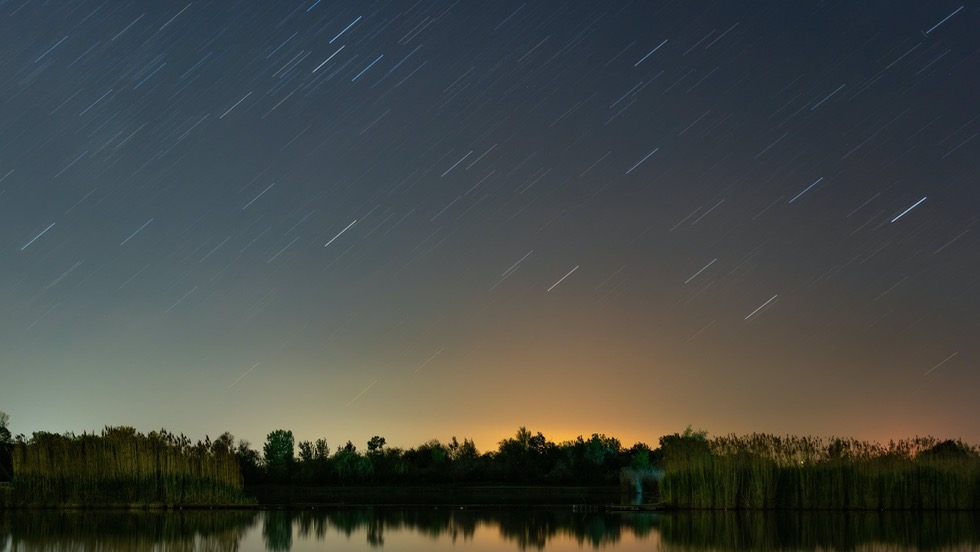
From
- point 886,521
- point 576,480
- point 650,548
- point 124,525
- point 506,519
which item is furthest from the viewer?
point 576,480

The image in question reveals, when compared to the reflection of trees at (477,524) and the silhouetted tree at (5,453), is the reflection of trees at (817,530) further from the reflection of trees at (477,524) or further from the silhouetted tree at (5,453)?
the silhouetted tree at (5,453)

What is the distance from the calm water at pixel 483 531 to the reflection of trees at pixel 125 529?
26 millimetres

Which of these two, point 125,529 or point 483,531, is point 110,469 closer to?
point 125,529

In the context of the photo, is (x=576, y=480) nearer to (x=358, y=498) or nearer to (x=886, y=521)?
(x=358, y=498)

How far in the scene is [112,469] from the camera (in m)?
35.3

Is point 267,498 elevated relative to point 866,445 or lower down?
lower down

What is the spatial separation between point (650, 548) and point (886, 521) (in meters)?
11.9

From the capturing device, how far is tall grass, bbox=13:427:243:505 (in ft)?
115

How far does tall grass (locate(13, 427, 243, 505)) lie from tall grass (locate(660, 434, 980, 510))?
18455 mm

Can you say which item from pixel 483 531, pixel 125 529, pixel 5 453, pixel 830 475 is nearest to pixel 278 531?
pixel 125 529

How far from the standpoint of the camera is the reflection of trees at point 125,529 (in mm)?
20281

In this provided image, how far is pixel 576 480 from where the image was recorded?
65625mm

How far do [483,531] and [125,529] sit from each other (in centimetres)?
956

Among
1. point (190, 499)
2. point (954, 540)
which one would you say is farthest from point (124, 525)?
point (954, 540)
